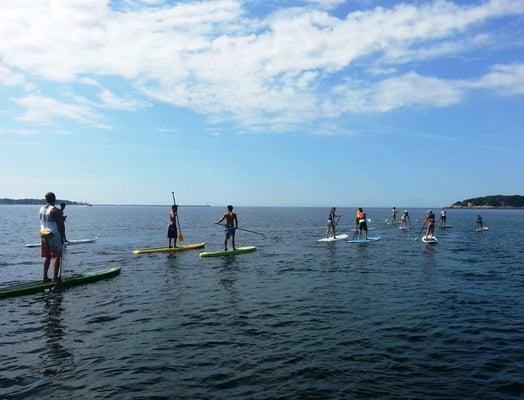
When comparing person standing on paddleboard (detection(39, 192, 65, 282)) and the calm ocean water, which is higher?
person standing on paddleboard (detection(39, 192, 65, 282))

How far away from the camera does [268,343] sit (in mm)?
9523

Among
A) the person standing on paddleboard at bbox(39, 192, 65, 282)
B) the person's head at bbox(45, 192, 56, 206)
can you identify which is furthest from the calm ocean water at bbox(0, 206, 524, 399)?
the person's head at bbox(45, 192, 56, 206)

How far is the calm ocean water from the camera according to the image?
7.46 meters

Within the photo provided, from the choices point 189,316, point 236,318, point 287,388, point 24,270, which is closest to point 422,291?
point 236,318

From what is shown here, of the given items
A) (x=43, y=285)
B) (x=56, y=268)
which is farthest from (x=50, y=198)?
(x=43, y=285)

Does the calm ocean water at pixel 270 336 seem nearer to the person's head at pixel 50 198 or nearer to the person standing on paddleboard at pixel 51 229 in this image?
the person standing on paddleboard at pixel 51 229

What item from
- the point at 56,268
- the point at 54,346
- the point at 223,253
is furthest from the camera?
the point at 223,253

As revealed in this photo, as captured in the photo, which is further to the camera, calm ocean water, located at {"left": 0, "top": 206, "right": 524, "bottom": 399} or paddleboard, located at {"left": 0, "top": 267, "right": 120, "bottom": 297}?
paddleboard, located at {"left": 0, "top": 267, "right": 120, "bottom": 297}

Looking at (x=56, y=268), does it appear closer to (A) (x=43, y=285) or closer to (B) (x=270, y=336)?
(A) (x=43, y=285)

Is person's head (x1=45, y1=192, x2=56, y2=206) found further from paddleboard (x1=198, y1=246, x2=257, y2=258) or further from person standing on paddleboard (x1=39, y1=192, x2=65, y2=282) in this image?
paddleboard (x1=198, y1=246, x2=257, y2=258)

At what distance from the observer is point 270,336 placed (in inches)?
394

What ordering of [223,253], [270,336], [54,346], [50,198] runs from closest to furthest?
[54,346] → [270,336] → [50,198] → [223,253]

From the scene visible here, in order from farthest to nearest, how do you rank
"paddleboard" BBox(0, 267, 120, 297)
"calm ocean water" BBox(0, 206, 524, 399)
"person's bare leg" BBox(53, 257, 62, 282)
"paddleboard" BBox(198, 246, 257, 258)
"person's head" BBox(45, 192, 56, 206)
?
1. "paddleboard" BBox(198, 246, 257, 258)
2. "person's bare leg" BBox(53, 257, 62, 282)
3. "paddleboard" BBox(0, 267, 120, 297)
4. "person's head" BBox(45, 192, 56, 206)
5. "calm ocean water" BBox(0, 206, 524, 399)

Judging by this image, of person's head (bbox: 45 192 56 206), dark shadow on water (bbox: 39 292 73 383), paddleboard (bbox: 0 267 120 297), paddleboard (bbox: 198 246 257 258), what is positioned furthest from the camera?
paddleboard (bbox: 198 246 257 258)
